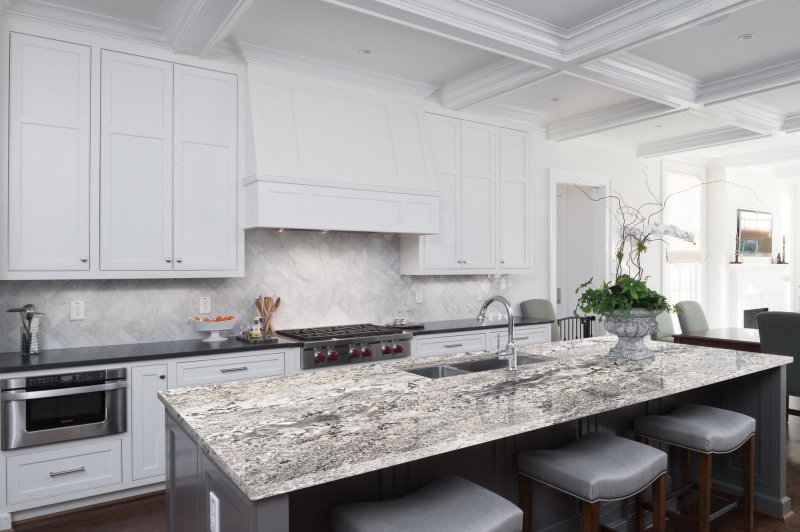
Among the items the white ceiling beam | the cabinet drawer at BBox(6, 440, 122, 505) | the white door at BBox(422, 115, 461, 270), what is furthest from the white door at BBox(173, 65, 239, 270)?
the white door at BBox(422, 115, 461, 270)

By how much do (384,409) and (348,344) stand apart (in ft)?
6.76

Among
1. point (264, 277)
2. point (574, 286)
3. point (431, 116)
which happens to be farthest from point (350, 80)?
point (574, 286)

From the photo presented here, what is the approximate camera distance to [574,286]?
664 cm

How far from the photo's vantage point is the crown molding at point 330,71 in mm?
3773

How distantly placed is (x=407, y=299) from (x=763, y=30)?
3.24 metres

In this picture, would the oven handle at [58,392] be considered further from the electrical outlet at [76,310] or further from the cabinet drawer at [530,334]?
the cabinet drawer at [530,334]

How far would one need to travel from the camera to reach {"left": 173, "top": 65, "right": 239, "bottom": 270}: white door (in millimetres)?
3578

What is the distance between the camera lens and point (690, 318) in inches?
223

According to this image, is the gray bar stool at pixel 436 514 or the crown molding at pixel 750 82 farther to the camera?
the crown molding at pixel 750 82

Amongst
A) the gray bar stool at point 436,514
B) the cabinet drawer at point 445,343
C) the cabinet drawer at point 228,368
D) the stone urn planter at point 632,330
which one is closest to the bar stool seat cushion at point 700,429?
the stone urn planter at point 632,330

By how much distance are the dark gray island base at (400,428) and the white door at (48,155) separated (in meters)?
1.68

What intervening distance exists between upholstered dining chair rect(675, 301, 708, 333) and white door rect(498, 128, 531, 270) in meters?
1.65

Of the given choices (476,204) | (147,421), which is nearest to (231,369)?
(147,421)

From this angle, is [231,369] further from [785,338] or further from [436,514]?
[785,338]
